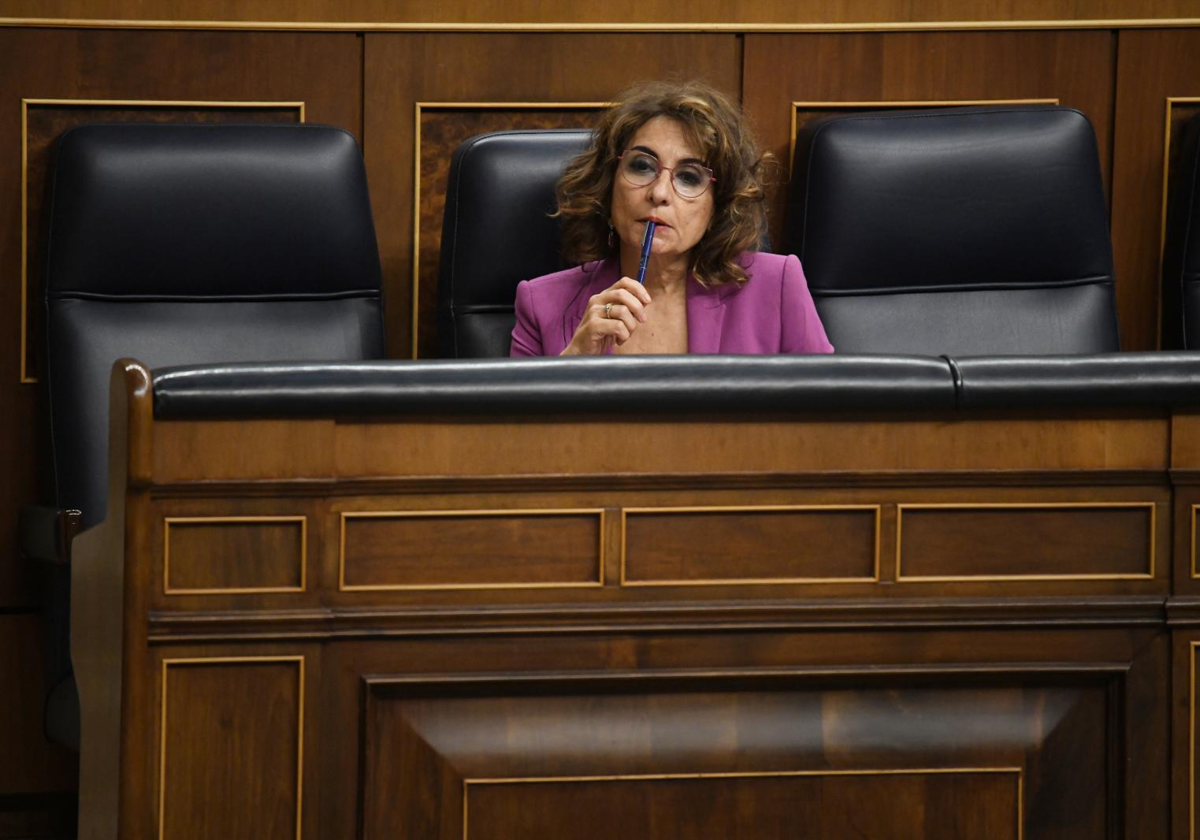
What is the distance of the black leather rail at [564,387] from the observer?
0.96 meters

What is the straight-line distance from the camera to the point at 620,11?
1935 mm

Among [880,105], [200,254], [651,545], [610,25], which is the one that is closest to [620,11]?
[610,25]

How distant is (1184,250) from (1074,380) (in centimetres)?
105

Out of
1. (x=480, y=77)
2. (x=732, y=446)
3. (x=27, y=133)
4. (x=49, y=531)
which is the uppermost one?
(x=480, y=77)

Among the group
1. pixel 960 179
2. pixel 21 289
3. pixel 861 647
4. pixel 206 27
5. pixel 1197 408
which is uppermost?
pixel 206 27

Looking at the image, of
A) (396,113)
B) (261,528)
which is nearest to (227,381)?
(261,528)

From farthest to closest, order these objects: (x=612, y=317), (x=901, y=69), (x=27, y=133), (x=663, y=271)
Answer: (x=901, y=69), (x=27, y=133), (x=663, y=271), (x=612, y=317)

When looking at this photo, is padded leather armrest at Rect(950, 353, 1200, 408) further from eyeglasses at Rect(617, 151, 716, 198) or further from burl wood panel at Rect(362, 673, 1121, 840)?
eyeglasses at Rect(617, 151, 716, 198)

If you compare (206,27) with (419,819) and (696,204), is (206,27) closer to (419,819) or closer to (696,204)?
(696,204)

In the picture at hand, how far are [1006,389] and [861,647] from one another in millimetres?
220

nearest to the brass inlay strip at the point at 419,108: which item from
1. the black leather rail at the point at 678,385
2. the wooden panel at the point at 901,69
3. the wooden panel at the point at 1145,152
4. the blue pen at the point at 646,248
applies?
the wooden panel at the point at 901,69

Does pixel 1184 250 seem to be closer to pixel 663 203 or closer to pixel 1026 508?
pixel 663 203

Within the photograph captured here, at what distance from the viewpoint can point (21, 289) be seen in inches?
74.0

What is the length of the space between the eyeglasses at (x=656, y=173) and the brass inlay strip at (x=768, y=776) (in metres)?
0.74
